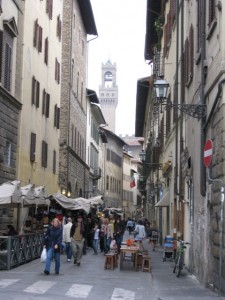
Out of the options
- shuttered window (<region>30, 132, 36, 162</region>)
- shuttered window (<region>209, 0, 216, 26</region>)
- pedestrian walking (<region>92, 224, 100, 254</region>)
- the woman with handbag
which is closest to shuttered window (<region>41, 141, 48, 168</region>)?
shuttered window (<region>30, 132, 36, 162</region>)

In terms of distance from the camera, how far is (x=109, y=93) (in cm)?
17575

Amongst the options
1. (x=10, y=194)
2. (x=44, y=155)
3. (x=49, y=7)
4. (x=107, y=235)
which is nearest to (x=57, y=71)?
(x=49, y=7)

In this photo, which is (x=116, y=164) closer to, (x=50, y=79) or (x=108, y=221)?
(x=50, y=79)

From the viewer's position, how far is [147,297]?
11.9 m

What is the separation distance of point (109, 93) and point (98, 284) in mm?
163097

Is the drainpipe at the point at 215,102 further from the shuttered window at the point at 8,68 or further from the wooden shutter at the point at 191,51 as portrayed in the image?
the shuttered window at the point at 8,68

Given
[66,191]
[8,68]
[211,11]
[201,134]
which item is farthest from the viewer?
[66,191]

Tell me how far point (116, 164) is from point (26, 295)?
8282 cm

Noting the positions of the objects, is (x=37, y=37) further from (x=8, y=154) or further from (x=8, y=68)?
(x=8, y=154)

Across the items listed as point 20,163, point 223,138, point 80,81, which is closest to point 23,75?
point 20,163

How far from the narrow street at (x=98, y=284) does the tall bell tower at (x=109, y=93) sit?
469 feet

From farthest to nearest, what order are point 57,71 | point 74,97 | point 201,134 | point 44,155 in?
point 74,97 < point 57,71 < point 44,155 < point 201,134

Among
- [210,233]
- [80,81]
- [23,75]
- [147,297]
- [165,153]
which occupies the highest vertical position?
[80,81]

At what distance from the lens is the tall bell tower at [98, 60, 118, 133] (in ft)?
554
